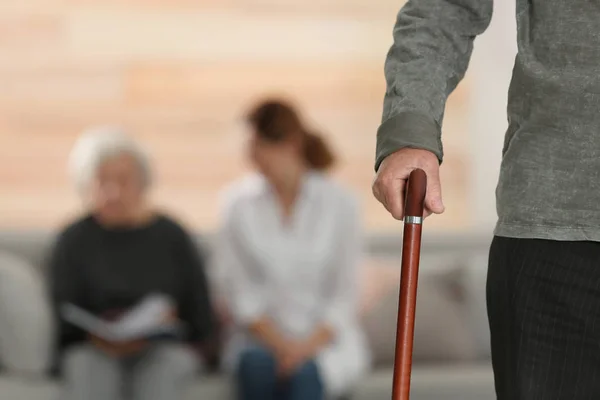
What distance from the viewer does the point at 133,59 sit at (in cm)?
502

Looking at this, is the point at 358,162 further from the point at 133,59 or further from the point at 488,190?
the point at 133,59

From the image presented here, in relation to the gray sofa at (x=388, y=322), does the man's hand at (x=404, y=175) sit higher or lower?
higher

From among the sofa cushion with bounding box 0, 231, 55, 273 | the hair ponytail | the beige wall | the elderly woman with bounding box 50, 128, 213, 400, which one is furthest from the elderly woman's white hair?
the beige wall

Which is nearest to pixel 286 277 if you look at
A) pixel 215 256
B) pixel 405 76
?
pixel 215 256

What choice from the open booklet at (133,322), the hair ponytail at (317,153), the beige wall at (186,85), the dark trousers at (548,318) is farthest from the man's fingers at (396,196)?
the beige wall at (186,85)

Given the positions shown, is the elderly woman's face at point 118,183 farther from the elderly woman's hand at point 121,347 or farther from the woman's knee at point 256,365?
the woman's knee at point 256,365

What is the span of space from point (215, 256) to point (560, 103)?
2.76 metres

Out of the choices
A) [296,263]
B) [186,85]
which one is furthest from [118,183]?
[186,85]

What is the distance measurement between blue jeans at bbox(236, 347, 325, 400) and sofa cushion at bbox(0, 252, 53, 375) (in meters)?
0.65

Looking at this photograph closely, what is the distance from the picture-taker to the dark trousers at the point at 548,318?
1.17m

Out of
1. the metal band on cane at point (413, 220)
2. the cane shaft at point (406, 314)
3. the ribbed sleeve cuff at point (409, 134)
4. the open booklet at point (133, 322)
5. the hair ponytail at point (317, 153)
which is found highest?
the hair ponytail at point (317, 153)

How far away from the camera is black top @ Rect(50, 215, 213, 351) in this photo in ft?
12.0

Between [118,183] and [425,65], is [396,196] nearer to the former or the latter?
[425,65]

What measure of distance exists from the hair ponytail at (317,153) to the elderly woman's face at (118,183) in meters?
0.56
